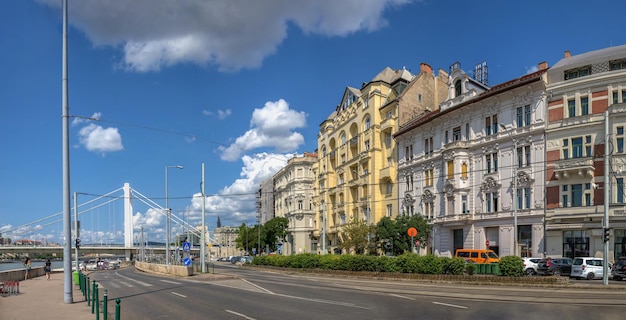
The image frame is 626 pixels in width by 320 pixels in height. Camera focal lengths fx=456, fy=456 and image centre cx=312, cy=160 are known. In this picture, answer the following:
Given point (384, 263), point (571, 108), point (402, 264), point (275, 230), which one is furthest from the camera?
point (275, 230)

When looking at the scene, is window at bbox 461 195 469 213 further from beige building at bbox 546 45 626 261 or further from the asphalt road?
the asphalt road

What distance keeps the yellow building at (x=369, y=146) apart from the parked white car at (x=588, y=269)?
88.1 feet

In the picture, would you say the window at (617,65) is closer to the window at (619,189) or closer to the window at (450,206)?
the window at (619,189)

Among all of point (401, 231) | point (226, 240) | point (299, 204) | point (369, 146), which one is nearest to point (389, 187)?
point (369, 146)

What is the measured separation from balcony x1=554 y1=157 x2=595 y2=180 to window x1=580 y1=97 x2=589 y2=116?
12.5 ft

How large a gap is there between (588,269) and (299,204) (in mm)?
60953

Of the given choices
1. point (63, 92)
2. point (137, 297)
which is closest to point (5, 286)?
point (137, 297)

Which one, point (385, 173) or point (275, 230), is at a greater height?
point (385, 173)

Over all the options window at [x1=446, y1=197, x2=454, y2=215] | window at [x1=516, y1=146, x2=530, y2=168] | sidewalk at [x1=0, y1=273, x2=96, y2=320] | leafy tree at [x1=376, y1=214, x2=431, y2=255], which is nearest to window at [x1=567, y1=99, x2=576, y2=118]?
window at [x1=516, y1=146, x2=530, y2=168]

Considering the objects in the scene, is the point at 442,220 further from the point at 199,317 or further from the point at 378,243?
the point at 199,317

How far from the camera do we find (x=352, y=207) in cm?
6400

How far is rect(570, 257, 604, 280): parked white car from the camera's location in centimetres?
2894

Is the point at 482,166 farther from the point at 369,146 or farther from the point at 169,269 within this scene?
the point at 169,269

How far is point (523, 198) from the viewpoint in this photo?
127ft
